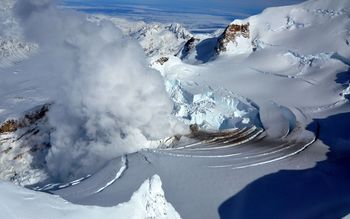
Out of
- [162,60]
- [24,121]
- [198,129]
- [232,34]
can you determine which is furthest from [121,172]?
[232,34]

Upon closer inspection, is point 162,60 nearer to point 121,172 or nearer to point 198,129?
point 198,129

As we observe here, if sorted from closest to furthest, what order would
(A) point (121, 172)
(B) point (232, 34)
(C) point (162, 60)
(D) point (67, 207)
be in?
(D) point (67, 207) < (A) point (121, 172) < (C) point (162, 60) < (B) point (232, 34)

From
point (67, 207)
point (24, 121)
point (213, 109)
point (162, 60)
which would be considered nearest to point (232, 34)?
point (162, 60)

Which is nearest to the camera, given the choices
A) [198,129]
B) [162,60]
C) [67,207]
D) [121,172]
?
[67,207]

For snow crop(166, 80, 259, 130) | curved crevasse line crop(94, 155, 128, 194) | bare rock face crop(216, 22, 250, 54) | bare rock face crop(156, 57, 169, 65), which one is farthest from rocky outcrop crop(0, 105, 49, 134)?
bare rock face crop(216, 22, 250, 54)

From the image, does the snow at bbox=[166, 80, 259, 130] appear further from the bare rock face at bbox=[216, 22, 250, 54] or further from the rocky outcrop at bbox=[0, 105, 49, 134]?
the rocky outcrop at bbox=[0, 105, 49, 134]

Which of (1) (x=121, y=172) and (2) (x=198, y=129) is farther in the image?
(2) (x=198, y=129)

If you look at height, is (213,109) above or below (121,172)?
below

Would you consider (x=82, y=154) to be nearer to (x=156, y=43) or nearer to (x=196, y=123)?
(x=196, y=123)

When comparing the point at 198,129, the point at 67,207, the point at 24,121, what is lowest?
the point at 24,121
